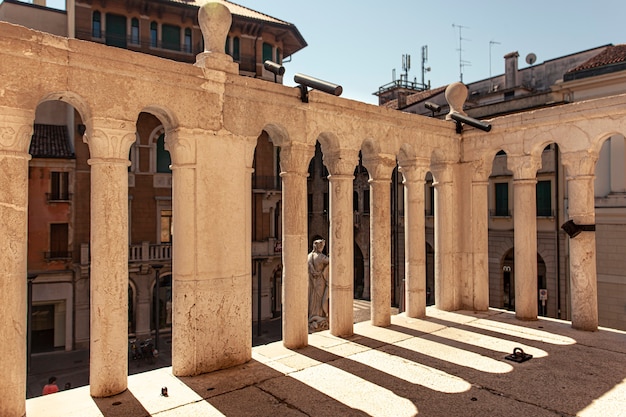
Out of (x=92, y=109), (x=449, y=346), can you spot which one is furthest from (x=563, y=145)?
(x=92, y=109)

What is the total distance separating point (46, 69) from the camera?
5676mm

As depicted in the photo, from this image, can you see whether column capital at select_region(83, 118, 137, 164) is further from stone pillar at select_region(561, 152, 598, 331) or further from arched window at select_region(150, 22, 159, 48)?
arched window at select_region(150, 22, 159, 48)

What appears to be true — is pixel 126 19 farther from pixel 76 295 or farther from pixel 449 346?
pixel 449 346

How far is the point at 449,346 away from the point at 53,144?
2324cm

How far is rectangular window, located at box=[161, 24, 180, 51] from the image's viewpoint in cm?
2611

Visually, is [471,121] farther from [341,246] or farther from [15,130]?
[15,130]

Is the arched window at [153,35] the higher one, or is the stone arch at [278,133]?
the arched window at [153,35]

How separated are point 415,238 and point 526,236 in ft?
7.85

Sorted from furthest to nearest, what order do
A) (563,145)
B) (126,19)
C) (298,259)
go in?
1. (126,19)
2. (563,145)
3. (298,259)

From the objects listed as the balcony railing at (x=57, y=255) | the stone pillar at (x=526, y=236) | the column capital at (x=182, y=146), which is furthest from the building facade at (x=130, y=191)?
the column capital at (x=182, y=146)

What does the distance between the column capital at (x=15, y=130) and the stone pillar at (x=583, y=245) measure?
30.7ft

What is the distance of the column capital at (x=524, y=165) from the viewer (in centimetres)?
1023

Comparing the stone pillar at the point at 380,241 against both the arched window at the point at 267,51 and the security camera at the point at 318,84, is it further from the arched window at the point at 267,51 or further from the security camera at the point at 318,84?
the arched window at the point at 267,51

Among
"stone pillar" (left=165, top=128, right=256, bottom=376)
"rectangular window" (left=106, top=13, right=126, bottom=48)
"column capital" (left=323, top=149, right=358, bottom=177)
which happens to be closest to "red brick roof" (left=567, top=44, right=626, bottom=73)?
"column capital" (left=323, top=149, right=358, bottom=177)
